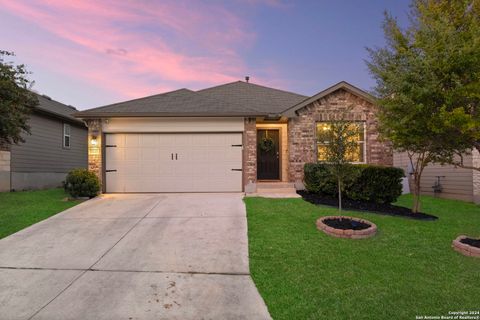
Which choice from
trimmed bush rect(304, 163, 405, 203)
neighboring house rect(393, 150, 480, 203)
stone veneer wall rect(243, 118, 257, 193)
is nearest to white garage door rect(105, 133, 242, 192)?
stone veneer wall rect(243, 118, 257, 193)

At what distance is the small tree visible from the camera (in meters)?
6.46

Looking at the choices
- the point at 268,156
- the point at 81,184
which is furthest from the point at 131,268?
the point at 268,156

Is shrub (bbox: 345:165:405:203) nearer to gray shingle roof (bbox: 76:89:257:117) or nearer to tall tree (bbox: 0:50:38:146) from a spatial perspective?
gray shingle roof (bbox: 76:89:257:117)

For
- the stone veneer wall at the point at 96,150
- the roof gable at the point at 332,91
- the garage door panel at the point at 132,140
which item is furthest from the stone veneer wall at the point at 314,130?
the stone veneer wall at the point at 96,150

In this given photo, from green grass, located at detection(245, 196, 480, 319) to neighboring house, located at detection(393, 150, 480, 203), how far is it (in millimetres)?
4251

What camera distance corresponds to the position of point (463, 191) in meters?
11.1

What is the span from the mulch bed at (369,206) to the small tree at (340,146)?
6.93 ft

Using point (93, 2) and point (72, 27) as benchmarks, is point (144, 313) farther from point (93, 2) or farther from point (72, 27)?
point (72, 27)

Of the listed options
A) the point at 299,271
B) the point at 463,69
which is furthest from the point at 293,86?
the point at 299,271

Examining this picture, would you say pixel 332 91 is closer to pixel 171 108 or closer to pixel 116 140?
pixel 171 108

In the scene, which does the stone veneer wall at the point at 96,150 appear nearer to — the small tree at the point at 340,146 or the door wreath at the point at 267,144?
the door wreath at the point at 267,144

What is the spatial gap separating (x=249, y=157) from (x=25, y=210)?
7.19 meters

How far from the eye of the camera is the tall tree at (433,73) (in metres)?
4.79

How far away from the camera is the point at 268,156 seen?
12.9 m
